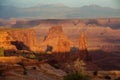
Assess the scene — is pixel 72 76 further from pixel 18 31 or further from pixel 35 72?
pixel 18 31

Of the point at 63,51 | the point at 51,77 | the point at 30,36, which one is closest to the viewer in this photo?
the point at 51,77

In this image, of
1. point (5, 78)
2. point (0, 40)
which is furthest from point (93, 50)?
point (5, 78)

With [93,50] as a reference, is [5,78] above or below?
above

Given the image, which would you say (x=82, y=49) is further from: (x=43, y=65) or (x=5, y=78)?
(x=5, y=78)

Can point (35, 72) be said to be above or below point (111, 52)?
above

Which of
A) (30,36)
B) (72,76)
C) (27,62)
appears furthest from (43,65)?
(30,36)

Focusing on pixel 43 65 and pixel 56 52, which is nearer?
pixel 43 65

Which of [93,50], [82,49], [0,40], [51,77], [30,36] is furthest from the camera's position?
[93,50]

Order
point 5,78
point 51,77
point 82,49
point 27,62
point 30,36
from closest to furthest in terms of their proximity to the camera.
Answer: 1. point 5,78
2. point 51,77
3. point 27,62
4. point 82,49
5. point 30,36

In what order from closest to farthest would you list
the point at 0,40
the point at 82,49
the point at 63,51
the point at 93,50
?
the point at 0,40 → the point at 82,49 → the point at 63,51 → the point at 93,50

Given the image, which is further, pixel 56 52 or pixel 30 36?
pixel 30 36
